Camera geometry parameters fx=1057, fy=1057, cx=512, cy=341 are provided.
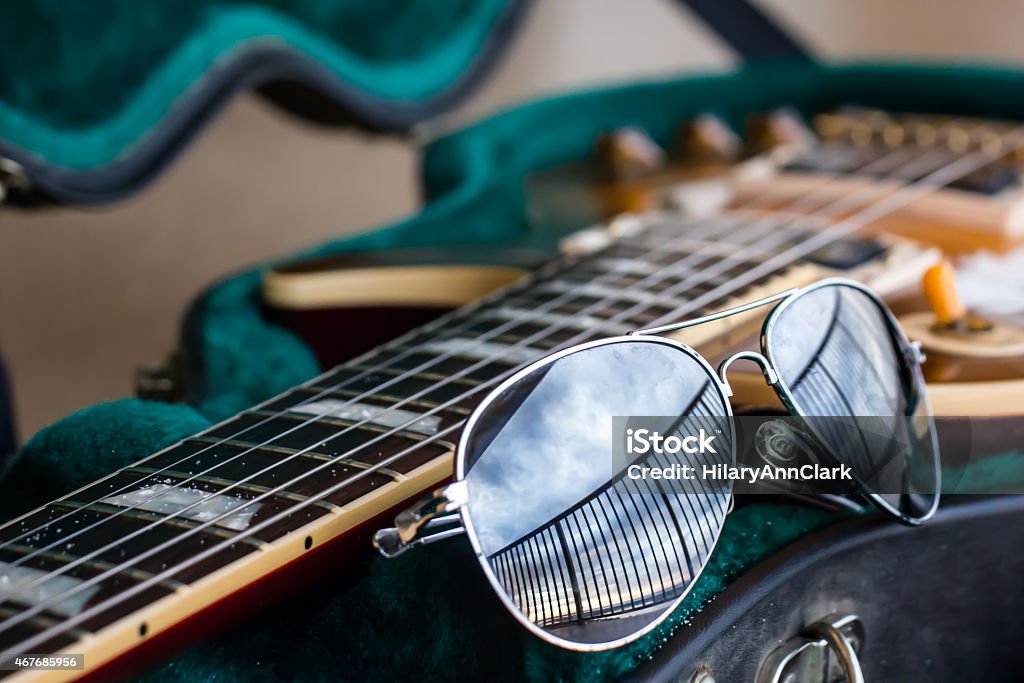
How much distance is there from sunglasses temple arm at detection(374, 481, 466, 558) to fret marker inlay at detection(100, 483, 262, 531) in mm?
46

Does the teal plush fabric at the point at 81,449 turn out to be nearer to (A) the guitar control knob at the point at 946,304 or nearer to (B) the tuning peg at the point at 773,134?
(A) the guitar control knob at the point at 946,304

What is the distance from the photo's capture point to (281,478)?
13.9 inches

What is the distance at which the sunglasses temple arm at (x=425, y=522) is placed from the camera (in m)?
0.31

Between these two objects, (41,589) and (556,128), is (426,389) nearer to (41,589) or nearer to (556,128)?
(41,589)

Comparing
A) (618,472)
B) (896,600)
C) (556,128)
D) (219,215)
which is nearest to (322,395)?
(618,472)

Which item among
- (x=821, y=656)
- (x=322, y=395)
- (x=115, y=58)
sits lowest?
(x=821, y=656)

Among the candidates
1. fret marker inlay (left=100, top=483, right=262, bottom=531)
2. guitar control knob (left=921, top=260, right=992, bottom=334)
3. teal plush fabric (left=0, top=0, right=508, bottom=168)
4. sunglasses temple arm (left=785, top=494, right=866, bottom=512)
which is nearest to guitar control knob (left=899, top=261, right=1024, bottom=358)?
guitar control knob (left=921, top=260, right=992, bottom=334)

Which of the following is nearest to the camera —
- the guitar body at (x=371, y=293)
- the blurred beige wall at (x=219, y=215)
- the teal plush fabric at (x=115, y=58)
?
the guitar body at (x=371, y=293)

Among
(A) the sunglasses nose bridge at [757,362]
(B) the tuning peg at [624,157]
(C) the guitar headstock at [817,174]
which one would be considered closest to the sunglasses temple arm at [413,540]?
(A) the sunglasses nose bridge at [757,362]

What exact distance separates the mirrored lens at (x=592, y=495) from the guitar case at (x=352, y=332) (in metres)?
0.03

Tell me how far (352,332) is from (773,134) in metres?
0.46

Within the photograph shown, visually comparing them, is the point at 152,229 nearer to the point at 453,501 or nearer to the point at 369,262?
the point at 369,262

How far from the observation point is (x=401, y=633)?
0.37m

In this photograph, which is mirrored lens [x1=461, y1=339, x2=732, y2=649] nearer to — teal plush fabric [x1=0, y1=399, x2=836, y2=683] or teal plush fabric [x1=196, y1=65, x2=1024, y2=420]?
teal plush fabric [x1=0, y1=399, x2=836, y2=683]
